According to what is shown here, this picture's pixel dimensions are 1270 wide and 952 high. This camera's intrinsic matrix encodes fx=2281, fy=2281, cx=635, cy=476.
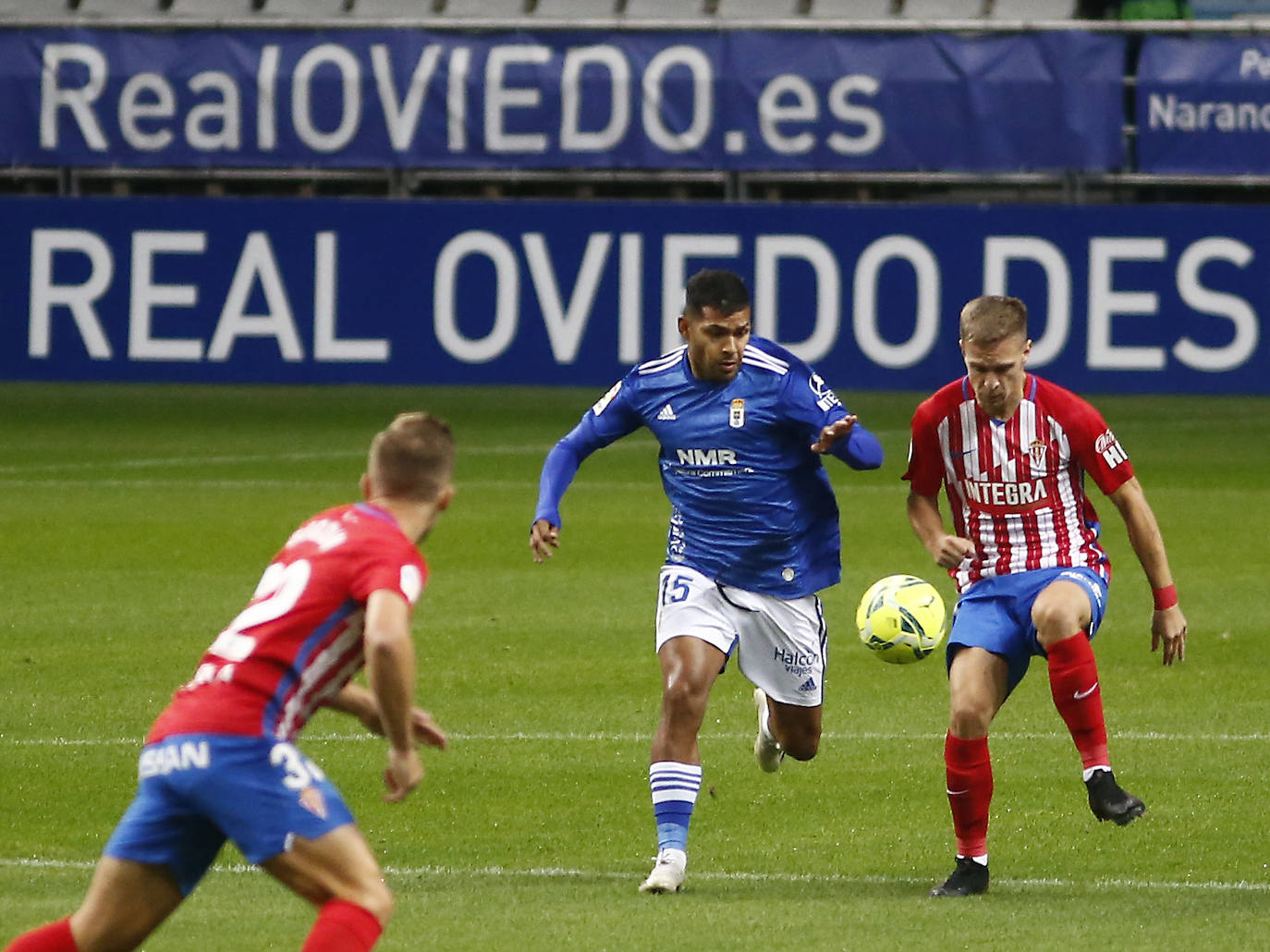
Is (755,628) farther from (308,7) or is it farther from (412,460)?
(308,7)

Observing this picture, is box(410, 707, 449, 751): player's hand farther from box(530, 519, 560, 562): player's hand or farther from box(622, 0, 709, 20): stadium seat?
box(622, 0, 709, 20): stadium seat

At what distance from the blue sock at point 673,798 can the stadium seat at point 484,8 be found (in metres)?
19.9

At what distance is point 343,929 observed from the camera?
4.72m

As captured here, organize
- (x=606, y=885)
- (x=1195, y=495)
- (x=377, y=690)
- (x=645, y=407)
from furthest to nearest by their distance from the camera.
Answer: (x=1195, y=495) < (x=645, y=407) < (x=606, y=885) < (x=377, y=690)

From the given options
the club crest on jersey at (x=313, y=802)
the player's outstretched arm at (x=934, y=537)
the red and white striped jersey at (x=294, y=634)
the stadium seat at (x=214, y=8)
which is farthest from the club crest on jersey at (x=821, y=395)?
the stadium seat at (x=214, y=8)

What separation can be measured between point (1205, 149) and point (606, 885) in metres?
16.7

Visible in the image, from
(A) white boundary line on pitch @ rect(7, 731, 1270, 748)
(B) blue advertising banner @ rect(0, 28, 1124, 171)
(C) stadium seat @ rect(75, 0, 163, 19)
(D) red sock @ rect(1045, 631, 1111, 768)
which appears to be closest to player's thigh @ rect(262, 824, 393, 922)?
(D) red sock @ rect(1045, 631, 1111, 768)

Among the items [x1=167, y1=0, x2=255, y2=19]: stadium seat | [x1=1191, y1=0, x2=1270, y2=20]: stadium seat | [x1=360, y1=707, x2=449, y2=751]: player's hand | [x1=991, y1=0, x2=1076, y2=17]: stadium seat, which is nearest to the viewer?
[x1=360, y1=707, x2=449, y2=751]: player's hand

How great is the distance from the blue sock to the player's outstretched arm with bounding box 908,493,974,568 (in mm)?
1039

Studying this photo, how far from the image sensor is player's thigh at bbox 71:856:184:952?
193 inches

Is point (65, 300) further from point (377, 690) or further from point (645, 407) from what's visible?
point (377, 690)

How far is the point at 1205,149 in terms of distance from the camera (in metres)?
22.2

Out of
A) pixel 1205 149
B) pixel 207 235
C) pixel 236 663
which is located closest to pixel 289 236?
pixel 207 235

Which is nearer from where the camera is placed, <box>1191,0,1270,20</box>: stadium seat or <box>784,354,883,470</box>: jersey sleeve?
<box>784,354,883,470</box>: jersey sleeve
